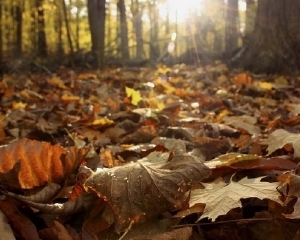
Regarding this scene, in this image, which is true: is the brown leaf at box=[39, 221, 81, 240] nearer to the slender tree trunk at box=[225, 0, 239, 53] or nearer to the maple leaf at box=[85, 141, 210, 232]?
the maple leaf at box=[85, 141, 210, 232]

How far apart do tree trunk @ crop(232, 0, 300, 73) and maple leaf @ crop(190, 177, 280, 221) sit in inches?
213

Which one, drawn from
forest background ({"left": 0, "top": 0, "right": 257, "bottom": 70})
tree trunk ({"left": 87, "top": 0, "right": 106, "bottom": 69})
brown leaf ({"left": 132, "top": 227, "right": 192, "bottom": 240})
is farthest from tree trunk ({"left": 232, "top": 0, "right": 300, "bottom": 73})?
brown leaf ({"left": 132, "top": 227, "right": 192, "bottom": 240})

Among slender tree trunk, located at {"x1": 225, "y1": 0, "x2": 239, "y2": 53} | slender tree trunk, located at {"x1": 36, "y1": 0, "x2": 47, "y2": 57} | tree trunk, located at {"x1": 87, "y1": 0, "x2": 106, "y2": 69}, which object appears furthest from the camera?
slender tree trunk, located at {"x1": 225, "y1": 0, "x2": 239, "y2": 53}

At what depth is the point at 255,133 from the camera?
195 cm

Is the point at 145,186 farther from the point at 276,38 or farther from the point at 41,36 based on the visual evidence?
the point at 41,36

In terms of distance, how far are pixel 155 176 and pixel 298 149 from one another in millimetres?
562

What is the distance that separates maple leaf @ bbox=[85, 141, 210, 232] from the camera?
87 cm

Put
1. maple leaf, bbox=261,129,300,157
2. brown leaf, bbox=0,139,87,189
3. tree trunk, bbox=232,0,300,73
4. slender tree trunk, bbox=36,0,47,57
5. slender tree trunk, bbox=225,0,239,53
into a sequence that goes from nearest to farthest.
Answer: brown leaf, bbox=0,139,87,189 → maple leaf, bbox=261,129,300,157 → tree trunk, bbox=232,0,300,73 → slender tree trunk, bbox=36,0,47,57 → slender tree trunk, bbox=225,0,239,53

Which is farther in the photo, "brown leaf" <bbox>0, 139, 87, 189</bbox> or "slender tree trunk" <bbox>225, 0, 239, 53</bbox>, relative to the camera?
"slender tree trunk" <bbox>225, 0, 239, 53</bbox>

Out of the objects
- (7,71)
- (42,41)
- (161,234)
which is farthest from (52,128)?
(42,41)

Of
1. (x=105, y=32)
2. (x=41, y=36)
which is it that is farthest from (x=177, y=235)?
(x=41, y=36)

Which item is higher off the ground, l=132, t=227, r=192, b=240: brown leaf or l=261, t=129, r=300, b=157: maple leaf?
l=261, t=129, r=300, b=157: maple leaf

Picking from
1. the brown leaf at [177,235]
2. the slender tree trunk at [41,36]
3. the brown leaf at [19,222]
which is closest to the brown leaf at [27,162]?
the brown leaf at [19,222]

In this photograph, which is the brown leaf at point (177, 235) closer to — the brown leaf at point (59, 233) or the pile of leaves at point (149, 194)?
the pile of leaves at point (149, 194)
